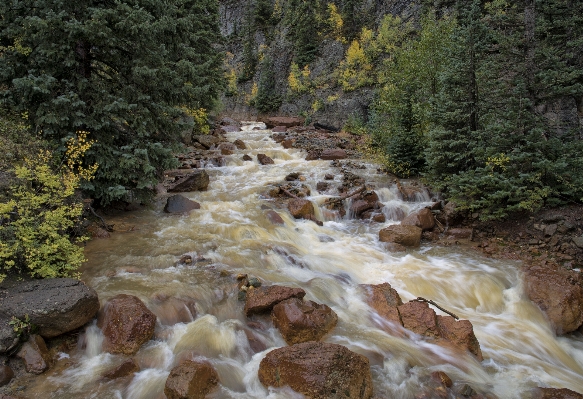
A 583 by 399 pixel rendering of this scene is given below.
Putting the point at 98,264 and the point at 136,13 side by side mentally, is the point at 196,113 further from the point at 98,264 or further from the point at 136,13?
the point at 98,264

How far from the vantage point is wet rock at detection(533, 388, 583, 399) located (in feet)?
14.3

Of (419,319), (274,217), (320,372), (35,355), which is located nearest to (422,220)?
(274,217)

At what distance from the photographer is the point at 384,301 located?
647cm

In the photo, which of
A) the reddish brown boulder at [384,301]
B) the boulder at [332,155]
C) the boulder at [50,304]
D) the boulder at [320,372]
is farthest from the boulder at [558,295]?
the boulder at [332,155]

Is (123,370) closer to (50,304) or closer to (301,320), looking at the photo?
(50,304)

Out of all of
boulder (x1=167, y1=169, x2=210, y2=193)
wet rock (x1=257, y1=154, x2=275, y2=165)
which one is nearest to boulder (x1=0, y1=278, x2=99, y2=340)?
boulder (x1=167, y1=169, x2=210, y2=193)

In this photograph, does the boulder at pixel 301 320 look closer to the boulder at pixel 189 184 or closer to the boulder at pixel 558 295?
the boulder at pixel 558 295

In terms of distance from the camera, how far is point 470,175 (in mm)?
10172

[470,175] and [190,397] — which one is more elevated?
[470,175]

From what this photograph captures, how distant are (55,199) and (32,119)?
11.0 feet

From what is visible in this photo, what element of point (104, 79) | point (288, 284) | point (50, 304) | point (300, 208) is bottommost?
point (288, 284)

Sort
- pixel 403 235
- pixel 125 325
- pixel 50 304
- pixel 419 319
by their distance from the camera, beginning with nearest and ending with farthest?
pixel 50 304 < pixel 125 325 < pixel 419 319 < pixel 403 235

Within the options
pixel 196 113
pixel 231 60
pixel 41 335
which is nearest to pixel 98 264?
pixel 41 335

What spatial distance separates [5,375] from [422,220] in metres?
10.1
